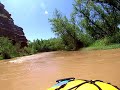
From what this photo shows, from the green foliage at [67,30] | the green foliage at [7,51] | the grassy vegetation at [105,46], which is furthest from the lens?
the green foliage at [67,30]

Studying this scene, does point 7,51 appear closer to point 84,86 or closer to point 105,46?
point 105,46

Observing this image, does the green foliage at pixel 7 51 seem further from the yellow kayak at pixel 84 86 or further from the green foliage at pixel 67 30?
the yellow kayak at pixel 84 86

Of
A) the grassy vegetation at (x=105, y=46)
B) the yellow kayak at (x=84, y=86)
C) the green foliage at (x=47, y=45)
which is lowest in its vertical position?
the yellow kayak at (x=84, y=86)

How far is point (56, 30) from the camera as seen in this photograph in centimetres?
3397

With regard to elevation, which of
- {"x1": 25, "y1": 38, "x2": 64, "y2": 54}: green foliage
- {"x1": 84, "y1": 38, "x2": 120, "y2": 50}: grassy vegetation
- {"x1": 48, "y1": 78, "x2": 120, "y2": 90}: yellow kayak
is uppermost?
{"x1": 25, "y1": 38, "x2": 64, "y2": 54}: green foliage

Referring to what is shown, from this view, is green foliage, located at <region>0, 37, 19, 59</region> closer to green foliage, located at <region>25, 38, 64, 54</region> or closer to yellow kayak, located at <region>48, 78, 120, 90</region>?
green foliage, located at <region>25, 38, 64, 54</region>

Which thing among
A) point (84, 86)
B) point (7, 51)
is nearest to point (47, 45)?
point (7, 51)

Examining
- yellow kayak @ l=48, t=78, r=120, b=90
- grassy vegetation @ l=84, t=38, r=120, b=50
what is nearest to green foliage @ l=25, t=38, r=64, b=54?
grassy vegetation @ l=84, t=38, r=120, b=50

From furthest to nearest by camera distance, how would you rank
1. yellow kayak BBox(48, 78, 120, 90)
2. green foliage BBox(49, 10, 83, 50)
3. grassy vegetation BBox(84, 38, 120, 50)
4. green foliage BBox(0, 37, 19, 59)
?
green foliage BBox(49, 10, 83, 50) → green foliage BBox(0, 37, 19, 59) → grassy vegetation BBox(84, 38, 120, 50) → yellow kayak BBox(48, 78, 120, 90)

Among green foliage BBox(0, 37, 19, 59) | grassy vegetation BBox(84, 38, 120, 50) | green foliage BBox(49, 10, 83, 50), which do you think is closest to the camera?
grassy vegetation BBox(84, 38, 120, 50)

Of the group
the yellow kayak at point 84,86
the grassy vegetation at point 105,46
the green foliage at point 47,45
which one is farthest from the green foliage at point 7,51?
the yellow kayak at point 84,86

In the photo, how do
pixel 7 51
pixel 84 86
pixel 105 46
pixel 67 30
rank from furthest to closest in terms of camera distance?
pixel 67 30 < pixel 7 51 < pixel 105 46 < pixel 84 86

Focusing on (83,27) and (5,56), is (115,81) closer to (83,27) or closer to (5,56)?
(5,56)

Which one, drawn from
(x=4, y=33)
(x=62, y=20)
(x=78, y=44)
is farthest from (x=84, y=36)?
(x=4, y=33)
